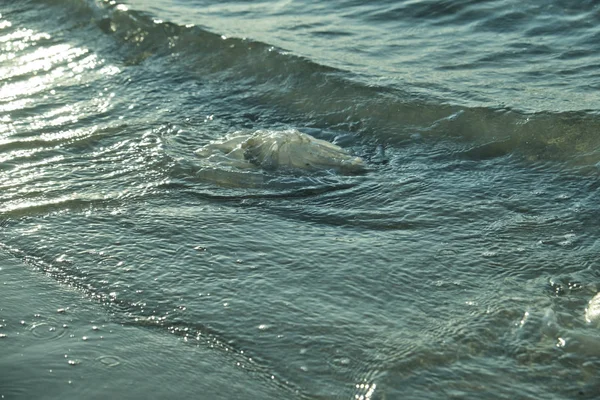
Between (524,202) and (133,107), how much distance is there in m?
3.46

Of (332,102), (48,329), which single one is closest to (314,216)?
(48,329)

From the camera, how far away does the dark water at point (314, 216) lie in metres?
3.63

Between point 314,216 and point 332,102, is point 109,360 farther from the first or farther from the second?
point 332,102

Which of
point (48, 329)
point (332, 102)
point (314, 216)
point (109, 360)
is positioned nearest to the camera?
point (109, 360)

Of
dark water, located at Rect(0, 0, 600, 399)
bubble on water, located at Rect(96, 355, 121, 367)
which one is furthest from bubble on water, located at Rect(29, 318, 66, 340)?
bubble on water, located at Rect(96, 355, 121, 367)

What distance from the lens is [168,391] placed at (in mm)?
3451

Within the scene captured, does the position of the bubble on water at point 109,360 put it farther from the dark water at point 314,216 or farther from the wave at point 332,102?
the wave at point 332,102

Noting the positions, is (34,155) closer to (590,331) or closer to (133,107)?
(133,107)

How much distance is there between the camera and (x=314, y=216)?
17.0 feet

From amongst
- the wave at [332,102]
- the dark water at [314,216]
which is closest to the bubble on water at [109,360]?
the dark water at [314,216]

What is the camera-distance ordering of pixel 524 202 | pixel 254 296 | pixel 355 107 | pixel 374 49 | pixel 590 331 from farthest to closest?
pixel 374 49 < pixel 355 107 < pixel 524 202 < pixel 254 296 < pixel 590 331

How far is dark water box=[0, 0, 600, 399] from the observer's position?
3633 mm

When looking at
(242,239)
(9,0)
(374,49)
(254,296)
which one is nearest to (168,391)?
(254,296)

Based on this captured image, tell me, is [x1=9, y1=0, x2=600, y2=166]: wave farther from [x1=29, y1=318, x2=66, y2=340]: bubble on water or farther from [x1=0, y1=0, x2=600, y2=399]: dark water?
[x1=29, y1=318, x2=66, y2=340]: bubble on water
